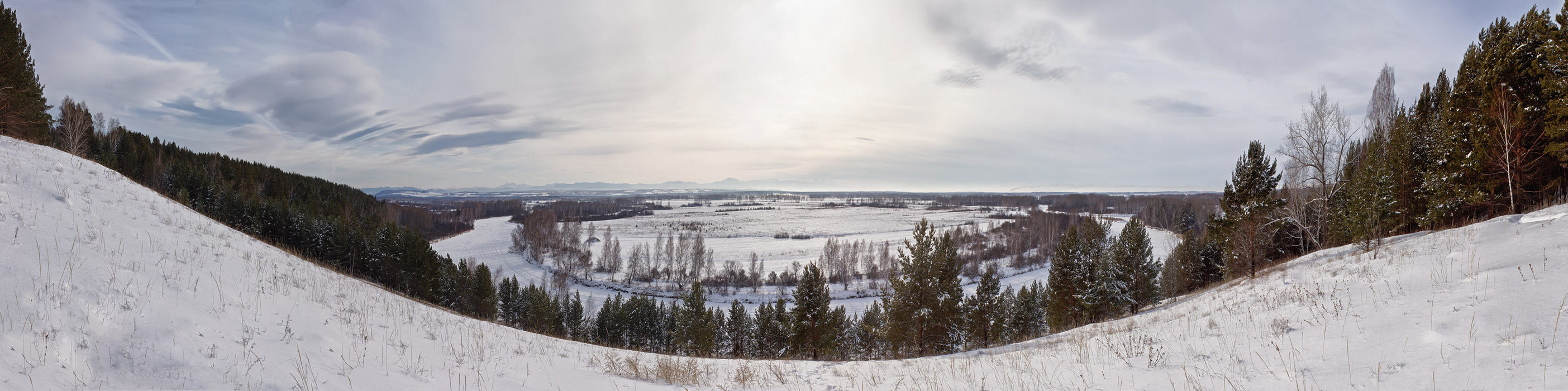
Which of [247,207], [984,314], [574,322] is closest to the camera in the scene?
[984,314]

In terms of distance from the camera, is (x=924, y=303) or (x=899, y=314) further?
(x=899, y=314)

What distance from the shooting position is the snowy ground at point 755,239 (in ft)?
203

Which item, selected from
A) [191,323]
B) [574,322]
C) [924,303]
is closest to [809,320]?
[924,303]

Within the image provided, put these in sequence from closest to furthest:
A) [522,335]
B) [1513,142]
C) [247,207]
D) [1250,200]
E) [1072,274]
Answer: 1. [522,335]
2. [1513,142]
3. [1250,200]
4. [1072,274]
5. [247,207]

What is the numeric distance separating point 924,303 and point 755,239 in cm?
8419

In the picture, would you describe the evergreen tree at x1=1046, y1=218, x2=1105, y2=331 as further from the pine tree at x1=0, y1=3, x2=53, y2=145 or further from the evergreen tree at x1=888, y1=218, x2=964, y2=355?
the pine tree at x1=0, y1=3, x2=53, y2=145

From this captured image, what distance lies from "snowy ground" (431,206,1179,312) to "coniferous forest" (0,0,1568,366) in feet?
28.7

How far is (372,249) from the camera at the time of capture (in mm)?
42031

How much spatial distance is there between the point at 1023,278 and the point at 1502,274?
6719 cm

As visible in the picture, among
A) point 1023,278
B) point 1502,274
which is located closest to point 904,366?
point 1502,274

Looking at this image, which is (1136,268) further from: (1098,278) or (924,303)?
(924,303)

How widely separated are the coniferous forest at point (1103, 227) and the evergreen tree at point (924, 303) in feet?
0.26

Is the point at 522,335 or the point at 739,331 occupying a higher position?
the point at 522,335

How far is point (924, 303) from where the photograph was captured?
849 inches
